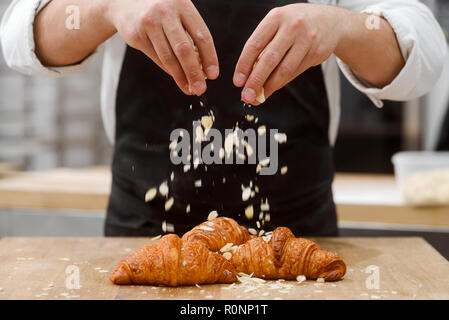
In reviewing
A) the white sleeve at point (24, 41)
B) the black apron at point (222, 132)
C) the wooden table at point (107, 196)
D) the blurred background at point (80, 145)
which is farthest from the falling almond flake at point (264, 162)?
the blurred background at point (80, 145)

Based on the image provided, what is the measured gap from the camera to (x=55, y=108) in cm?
296

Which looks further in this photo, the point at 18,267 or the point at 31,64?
the point at 31,64

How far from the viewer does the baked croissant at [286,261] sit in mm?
1082

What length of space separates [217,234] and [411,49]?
574mm

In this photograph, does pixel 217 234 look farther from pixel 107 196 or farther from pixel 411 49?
pixel 107 196

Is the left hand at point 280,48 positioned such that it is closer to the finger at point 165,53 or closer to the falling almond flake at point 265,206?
the finger at point 165,53

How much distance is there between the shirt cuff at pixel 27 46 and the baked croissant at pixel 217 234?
1.64 ft

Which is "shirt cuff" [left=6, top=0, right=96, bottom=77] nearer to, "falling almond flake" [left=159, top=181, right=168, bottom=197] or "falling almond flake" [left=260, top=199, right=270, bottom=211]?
"falling almond flake" [left=159, top=181, right=168, bottom=197]

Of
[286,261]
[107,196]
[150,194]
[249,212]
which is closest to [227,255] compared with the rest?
[286,261]

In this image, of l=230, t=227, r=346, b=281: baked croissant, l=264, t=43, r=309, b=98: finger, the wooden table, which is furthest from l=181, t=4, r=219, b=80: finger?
the wooden table

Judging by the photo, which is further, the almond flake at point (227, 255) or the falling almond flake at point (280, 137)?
the falling almond flake at point (280, 137)
